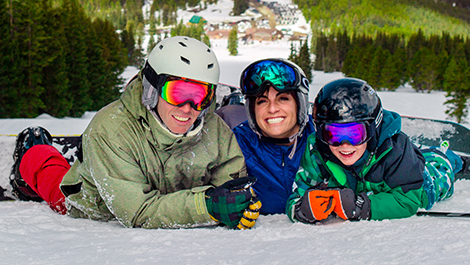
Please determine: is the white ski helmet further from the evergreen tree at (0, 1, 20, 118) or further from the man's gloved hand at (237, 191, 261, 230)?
the evergreen tree at (0, 1, 20, 118)

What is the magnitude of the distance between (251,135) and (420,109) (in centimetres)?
Answer: 3517

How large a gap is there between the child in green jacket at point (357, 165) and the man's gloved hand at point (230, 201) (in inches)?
14.1

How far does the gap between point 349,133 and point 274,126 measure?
0.58m

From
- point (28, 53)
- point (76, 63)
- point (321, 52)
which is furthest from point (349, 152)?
point (321, 52)

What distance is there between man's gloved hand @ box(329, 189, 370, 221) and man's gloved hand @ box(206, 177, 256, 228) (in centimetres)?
51

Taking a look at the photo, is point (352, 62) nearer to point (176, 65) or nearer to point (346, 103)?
point (346, 103)

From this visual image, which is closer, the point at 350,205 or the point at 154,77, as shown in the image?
the point at 350,205

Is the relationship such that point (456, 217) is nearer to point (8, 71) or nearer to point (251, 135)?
point (251, 135)

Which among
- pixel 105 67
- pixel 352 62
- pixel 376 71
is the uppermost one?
pixel 105 67

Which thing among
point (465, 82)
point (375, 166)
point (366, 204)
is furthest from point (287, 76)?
point (465, 82)

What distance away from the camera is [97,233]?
1911mm

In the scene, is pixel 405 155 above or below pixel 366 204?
above

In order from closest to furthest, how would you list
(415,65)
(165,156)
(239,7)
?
(165,156) < (415,65) < (239,7)

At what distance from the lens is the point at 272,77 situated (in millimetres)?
2570
